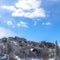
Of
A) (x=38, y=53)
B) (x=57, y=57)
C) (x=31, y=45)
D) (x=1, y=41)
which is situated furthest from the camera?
(x=1, y=41)

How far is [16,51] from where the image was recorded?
2886cm

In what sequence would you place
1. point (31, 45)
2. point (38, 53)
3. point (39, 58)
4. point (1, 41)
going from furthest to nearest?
point (1, 41)
point (31, 45)
point (38, 53)
point (39, 58)

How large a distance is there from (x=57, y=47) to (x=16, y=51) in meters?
11.6

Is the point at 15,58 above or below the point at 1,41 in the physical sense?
below

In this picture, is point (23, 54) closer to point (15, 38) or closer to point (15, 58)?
point (15, 58)

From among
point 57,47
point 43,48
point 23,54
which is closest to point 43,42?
point 43,48

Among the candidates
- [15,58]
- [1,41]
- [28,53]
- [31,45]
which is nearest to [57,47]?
[15,58]

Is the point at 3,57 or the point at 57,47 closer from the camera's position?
the point at 57,47

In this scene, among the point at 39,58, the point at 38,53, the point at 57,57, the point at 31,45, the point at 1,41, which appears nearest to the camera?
the point at 57,57

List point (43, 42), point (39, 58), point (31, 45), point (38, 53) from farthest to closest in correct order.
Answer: point (31, 45)
point (43, 42)
point (38, 53)
point (39, 58)

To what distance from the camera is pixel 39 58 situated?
23.7 metres

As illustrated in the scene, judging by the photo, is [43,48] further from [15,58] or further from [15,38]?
[15,38]

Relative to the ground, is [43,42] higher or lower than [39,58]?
higher

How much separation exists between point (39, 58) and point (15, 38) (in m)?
16.1
